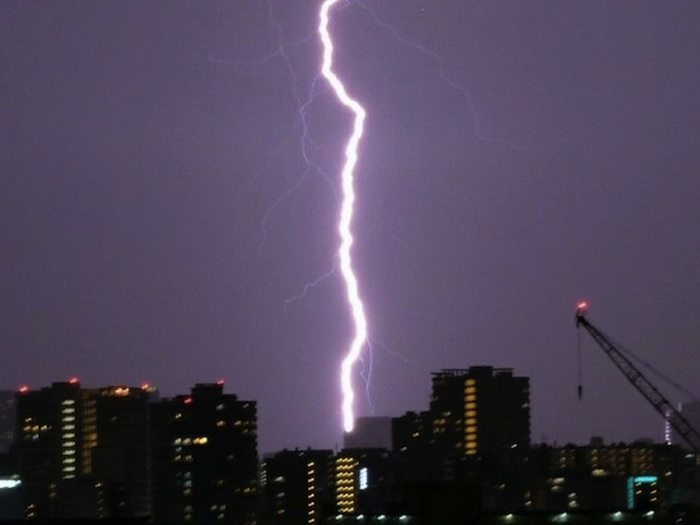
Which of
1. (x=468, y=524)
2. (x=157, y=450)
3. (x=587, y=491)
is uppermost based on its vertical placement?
(x=157, y=450)

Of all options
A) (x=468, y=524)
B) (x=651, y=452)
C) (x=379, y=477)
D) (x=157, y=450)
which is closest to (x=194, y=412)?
(x=157, y=450)

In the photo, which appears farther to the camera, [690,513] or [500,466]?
[500,466]

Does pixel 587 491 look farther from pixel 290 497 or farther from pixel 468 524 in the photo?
pixel 468 524
